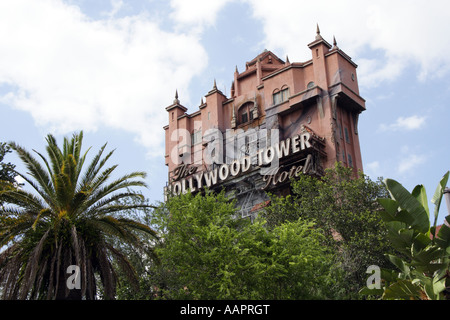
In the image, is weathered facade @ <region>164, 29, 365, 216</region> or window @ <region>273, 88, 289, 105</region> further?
window @ <region>273, 88, 289, 105</region>

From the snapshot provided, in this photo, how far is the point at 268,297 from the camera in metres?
23.6

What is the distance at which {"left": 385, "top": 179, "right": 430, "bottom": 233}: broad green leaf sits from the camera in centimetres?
2089

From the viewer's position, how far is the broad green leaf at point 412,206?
20891 millimetres

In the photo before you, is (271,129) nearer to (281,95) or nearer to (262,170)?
(281,95)

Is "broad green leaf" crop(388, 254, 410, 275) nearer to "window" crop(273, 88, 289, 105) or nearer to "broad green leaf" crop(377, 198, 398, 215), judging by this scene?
"broad green leaf" crop(377, 198, 398, 215)

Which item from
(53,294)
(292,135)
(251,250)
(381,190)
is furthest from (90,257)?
(292,135)

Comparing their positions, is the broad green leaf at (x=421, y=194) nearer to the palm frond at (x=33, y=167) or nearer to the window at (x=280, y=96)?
the palm frond at (x=33, y=167)

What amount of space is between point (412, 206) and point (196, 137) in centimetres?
2984

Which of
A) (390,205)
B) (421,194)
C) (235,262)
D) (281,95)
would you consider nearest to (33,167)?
(235,262)

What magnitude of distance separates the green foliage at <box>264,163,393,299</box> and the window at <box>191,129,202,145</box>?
16.3 m

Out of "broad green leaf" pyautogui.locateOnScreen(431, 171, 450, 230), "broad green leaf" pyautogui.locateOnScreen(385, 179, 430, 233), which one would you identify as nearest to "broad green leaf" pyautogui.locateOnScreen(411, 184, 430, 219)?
"broad green leaf" pyautogui.locateOnScreen(431, 171, 450, 230)

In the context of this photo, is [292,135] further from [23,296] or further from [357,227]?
[23,296]

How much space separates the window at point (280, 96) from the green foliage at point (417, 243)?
23.1 metres

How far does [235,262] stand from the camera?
919 inches
